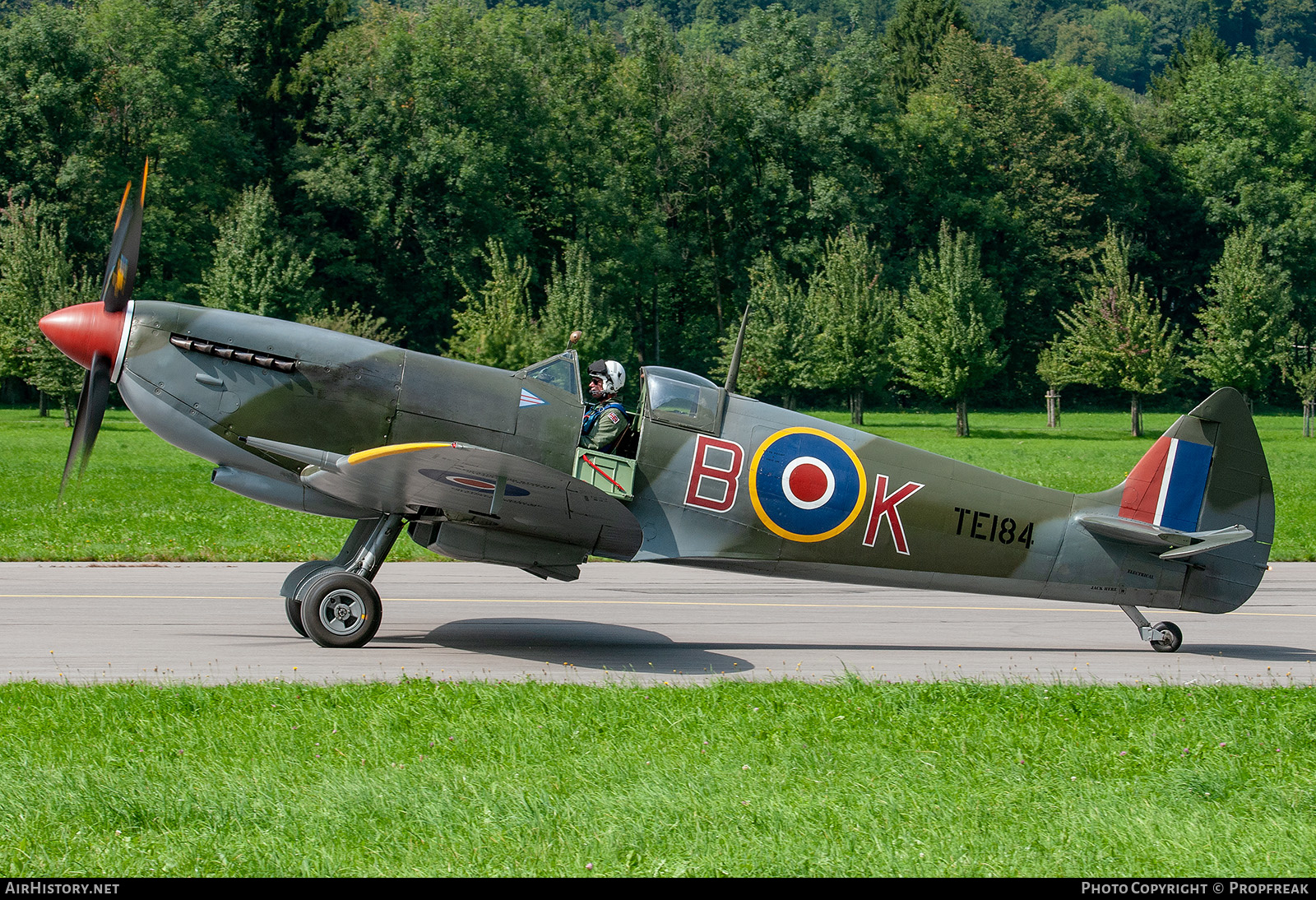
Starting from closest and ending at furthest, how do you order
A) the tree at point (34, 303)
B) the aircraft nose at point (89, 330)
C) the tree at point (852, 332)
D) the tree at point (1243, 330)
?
the aircraft nose at point (89, 330) → the tree at point (34, 303) → the tree at point (852, 332) → the tree at point (1243, 330)

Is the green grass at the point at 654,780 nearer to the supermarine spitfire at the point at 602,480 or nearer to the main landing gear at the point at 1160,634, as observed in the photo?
the supermarine spitfire at the point at 602,480

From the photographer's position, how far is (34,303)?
42312mm

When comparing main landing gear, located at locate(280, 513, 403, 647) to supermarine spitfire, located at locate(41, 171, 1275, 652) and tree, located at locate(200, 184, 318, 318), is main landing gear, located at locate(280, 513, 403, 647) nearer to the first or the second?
supermarine spitfire, located at locate(41, 171, 1275, 652)

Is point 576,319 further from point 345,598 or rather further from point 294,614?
point 345,598

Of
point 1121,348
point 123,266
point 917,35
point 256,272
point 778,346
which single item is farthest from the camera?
point 917,35

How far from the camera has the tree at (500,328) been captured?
42.3 metres

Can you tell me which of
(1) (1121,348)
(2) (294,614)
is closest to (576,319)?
(1) (1121,348)

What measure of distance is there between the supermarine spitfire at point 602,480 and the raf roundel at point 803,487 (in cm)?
1

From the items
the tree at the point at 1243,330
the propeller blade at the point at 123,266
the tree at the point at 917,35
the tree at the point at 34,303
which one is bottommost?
the tree at the point at 34,303

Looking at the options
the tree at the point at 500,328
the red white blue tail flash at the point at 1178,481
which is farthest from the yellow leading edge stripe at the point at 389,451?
the tree at the point at 500,328

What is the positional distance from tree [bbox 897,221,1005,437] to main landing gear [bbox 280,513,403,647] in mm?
42197

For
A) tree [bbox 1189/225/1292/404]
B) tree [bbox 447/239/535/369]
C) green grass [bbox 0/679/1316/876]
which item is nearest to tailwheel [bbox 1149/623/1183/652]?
green grass [bbox 0/679/1316/876]

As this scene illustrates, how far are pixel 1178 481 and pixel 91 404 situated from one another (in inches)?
352

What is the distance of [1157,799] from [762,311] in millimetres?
51663
